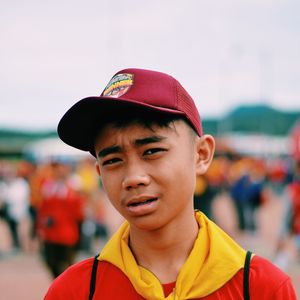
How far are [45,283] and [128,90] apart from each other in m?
6.74

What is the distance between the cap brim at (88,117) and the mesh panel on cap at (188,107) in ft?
0.16

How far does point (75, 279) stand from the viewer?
1.85m

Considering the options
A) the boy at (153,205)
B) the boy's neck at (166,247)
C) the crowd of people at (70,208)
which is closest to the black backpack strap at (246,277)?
the boy at (153,205)

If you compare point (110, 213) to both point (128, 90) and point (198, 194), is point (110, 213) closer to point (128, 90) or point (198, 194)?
point (198, 194)

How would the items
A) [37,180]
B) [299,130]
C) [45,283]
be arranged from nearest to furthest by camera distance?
[45,283]
[37,180]
[299,130]

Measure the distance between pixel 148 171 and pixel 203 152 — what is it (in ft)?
0.98

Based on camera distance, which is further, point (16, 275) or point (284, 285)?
point (16, 275)

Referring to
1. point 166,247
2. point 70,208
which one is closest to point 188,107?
point 166,247

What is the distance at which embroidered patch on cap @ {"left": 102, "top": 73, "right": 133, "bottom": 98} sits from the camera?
1.80m

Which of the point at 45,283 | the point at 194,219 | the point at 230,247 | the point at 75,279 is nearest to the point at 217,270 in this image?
the point at 230,247

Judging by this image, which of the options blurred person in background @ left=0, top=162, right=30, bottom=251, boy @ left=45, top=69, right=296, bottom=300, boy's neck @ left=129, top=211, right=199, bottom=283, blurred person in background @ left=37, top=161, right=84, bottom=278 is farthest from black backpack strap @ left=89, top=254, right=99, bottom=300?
blurred person in background @ left=0, top=162, right=30, bottom=251

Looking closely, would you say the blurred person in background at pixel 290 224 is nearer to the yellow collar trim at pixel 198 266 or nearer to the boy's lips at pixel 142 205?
the yellow collar trim at pixel 198 266

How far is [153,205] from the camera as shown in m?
1.74

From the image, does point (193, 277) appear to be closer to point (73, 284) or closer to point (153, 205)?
point (153, 205)
